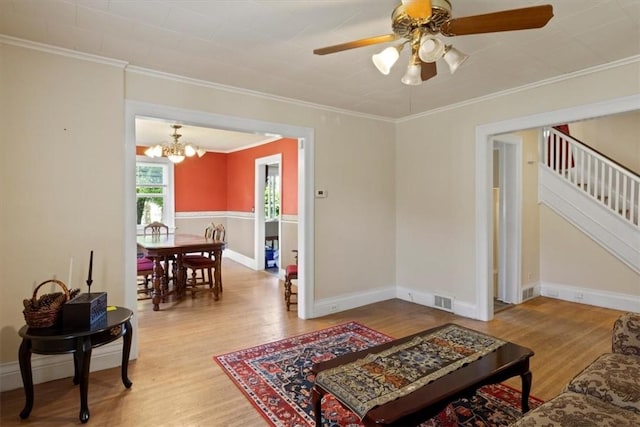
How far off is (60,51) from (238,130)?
1.52 m

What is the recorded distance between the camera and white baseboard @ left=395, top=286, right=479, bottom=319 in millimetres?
4051

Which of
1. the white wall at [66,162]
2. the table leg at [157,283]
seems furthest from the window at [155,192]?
the white wall at [66,162]

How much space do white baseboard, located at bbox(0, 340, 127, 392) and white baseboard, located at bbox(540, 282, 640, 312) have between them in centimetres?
540

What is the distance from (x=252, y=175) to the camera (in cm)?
723

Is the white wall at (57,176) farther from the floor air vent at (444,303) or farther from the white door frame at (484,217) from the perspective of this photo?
the white door frame at (484,217)

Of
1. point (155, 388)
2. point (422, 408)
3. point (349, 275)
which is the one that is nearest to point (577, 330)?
point (349, 275)

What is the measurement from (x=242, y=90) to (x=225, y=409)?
9.23 ft

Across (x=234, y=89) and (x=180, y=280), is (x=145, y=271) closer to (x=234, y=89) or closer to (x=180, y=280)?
(x=180, y=280)

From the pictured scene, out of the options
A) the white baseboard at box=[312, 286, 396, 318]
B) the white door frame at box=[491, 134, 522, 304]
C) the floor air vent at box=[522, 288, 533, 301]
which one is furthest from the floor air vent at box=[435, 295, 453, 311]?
the floor air vent at box=[522, 288, 533, 301]

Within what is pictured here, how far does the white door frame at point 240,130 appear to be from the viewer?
2926 millimetres

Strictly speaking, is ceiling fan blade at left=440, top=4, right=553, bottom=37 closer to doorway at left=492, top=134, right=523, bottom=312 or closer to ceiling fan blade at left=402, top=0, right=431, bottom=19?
ceiling fan blade at left=402, top=0, right=431, bottom=19

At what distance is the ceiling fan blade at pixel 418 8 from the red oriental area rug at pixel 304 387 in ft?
7.30

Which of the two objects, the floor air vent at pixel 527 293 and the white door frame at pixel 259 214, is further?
the white door frame at pixel 259 214

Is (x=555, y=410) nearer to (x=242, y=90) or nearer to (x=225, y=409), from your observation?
(x=225, y=409)
